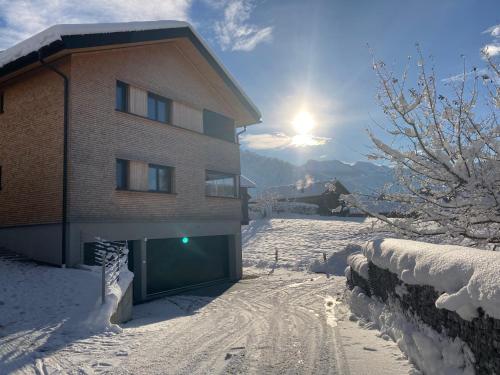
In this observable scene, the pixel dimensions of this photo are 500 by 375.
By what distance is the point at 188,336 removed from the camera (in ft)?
25.9

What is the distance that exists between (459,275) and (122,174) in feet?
38.3

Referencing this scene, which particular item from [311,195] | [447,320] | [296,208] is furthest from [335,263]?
[311,195]

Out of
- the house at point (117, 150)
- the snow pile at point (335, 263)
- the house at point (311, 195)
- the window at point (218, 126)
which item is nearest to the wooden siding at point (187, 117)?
the house at point (117, 150)

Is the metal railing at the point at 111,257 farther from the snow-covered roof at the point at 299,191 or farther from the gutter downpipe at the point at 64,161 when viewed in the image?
the snow-covered roof at the point at 299,191

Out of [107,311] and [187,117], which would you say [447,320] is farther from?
[187,117]

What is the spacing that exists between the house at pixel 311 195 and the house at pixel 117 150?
32.3m

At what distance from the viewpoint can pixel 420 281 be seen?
5293mm

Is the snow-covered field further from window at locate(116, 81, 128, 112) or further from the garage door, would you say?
window at locate(116, 81, 128, 112)

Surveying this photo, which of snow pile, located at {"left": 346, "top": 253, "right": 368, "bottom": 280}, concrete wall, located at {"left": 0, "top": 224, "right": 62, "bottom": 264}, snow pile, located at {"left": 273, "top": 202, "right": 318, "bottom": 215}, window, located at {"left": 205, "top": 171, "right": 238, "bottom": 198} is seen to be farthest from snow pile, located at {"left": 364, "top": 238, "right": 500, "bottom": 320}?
snow pile, located at {"left": 273, "top": 202, "right": 318, "bottom": 215}

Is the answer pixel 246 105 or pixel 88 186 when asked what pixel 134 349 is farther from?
pixel 246 105

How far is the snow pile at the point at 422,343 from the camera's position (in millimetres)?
4285

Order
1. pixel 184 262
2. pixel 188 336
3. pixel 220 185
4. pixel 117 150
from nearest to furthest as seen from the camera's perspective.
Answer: pixel 188 336, pixel 117 150, pixel 184 262, pixel 220 185

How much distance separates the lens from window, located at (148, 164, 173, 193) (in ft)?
→ 49.3

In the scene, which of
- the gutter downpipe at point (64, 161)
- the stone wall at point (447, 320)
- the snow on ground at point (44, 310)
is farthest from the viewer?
the gutter downpipe at point (64, 161)
